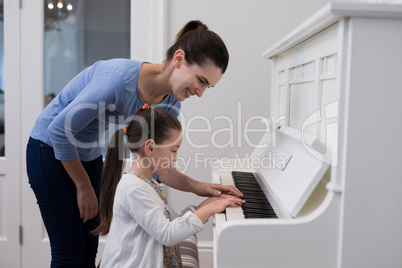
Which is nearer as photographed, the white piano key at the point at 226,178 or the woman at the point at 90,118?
the woman at the point at 90,118

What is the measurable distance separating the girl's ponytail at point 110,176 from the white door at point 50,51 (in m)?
1.17

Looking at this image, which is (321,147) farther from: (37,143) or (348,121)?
(37,143)

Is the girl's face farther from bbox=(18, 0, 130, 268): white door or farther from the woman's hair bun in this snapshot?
bbox=(18, 0, 130, 268): white door

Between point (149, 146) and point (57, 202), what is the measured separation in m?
0.42

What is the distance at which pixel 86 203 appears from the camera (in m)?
1.52

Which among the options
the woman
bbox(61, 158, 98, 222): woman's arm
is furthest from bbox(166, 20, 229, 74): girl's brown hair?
bbox(61, 158, 98, 222): woman's arm

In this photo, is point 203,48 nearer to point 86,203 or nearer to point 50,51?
point 86,203

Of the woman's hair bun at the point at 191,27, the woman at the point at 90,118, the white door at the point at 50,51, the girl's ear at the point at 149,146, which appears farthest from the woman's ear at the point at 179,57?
the white door at the point at 50,51

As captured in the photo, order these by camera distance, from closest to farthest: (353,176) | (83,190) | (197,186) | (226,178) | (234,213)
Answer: (353,176)
(234,213)
(83,190)
(197,186)
(226,178)

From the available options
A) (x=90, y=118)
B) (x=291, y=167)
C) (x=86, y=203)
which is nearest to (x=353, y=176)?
(x=291, y=167)

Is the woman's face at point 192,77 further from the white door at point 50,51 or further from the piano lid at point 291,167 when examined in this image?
the white door at point 50,51

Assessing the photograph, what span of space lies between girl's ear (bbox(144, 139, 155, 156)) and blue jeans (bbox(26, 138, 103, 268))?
0.35 m

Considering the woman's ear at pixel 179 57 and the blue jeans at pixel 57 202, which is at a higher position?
the woman's ear at pixel 179 57

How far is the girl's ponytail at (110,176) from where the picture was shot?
5.00 ft
